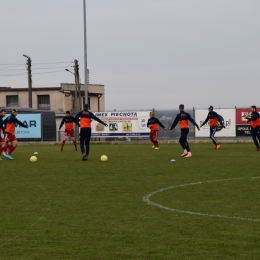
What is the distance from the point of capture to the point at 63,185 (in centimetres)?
1396

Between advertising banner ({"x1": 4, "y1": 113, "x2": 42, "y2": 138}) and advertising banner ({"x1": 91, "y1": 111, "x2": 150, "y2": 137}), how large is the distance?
13.7 ft

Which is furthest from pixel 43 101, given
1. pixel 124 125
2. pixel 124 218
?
pixel 124 218

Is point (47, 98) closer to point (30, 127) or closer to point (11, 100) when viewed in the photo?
point (11, 100)

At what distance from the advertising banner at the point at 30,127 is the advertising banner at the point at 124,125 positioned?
4.17 metres

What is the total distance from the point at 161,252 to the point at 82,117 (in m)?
15.5

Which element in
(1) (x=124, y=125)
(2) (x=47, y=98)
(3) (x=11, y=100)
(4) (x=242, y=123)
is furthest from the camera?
(3) (x=11, y=100)

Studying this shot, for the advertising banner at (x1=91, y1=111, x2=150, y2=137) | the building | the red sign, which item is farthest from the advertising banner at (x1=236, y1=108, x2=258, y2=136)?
the building

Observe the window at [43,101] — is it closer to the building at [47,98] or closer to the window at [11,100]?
the building at [47,98]

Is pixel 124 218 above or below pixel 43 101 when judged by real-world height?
below

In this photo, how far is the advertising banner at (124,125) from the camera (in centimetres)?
4225

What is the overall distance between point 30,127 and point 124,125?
6996mm

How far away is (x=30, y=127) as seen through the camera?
4359 centimetres

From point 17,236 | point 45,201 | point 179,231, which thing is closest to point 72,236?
point 17,236

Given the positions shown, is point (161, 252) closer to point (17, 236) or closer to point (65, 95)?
point (17, 236)
